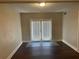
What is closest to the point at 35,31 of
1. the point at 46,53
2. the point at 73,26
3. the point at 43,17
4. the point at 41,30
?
the point at 41,30

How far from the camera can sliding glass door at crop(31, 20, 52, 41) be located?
8.80 meters

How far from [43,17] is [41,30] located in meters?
0.98

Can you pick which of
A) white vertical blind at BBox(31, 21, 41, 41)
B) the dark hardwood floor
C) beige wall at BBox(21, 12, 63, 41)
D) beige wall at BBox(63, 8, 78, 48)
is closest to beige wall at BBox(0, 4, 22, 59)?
the dark hardwood floor

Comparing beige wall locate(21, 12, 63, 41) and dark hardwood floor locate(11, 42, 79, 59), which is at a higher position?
beige wall locate(21, 12, 63, 41)

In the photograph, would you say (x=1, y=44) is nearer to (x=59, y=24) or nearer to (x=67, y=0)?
(x=67, y=0)

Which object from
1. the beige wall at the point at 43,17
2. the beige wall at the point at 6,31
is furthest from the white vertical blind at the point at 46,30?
the beige wall at the point at 6,31

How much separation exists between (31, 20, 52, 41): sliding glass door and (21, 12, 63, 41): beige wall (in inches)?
10.9

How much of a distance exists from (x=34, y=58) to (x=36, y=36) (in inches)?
166

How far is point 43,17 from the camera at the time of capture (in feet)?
28.6

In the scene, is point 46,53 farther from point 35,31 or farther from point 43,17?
point 43,17

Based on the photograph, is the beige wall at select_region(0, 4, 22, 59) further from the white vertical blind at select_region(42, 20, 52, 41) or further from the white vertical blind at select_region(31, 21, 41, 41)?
the white vertical blind at select_region(42, 20, 52, 41)

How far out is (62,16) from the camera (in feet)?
28.5

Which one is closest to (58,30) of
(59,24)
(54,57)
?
(59,24)

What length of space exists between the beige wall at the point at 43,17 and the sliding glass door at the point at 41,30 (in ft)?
0.91
